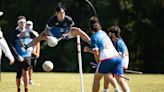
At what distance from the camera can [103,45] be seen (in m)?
13.3

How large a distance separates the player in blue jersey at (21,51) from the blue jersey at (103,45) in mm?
3136

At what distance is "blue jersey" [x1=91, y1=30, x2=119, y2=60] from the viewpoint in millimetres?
13095

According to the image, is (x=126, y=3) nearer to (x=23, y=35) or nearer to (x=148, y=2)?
(x=148, y=2)

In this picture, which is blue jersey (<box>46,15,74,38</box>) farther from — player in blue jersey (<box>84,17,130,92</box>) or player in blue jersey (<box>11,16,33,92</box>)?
player in blue jersey (<box>84,17,130,92</box>)

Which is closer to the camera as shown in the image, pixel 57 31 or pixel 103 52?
pixel 103 52

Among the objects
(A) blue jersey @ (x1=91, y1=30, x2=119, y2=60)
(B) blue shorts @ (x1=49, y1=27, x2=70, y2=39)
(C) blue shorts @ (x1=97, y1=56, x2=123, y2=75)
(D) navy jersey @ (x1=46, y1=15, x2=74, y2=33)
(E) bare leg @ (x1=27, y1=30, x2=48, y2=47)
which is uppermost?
(D) navy jersey @ (x1=46, y1=15, x2=74, y2=33)

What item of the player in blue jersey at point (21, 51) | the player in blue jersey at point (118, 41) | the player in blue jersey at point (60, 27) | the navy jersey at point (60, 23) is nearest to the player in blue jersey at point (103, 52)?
the player in blue jersey at point (118, 41)

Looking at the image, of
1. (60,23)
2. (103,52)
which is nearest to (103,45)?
(103,52)

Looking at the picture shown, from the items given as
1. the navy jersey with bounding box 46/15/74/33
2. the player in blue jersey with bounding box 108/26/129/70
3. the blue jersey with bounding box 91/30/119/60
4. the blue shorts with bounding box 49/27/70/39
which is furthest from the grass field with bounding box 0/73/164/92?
the blue jersey with bounding box 91/30/119/60

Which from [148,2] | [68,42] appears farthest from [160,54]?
[68,42]

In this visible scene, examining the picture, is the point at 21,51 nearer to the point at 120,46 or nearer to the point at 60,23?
the point at 60,23

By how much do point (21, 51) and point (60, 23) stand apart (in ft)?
10.4

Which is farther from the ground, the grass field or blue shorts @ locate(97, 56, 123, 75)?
blue shorts @ locate(97, 56, 123, 75)

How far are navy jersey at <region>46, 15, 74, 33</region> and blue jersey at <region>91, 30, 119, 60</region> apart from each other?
7.02ft
